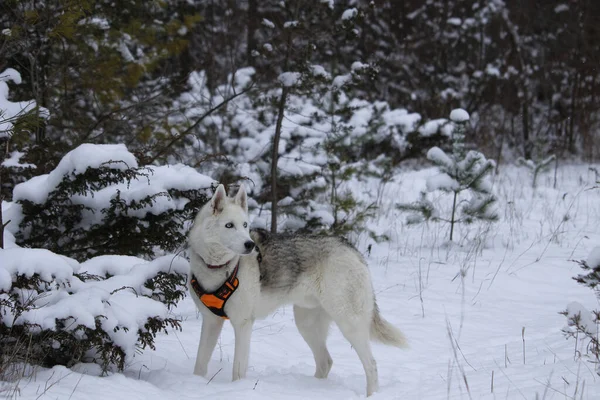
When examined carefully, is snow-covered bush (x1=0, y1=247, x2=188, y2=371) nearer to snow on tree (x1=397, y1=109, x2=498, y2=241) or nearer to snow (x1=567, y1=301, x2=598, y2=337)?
snow (x1=567, y1=301, x2=598, y2=337)

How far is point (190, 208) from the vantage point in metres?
4.93

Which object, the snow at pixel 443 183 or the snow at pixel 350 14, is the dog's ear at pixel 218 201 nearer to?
the snow at pixel 350 14

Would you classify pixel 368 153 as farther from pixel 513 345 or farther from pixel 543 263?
pixel 513 345

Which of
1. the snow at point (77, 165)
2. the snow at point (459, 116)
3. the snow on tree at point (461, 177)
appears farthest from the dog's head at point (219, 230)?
the snow at point (459, 116)

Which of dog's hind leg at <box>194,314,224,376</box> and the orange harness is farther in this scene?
dog's hind leg at <box>194,314,224,376</box>

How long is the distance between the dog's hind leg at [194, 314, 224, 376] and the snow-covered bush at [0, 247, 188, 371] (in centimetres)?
47

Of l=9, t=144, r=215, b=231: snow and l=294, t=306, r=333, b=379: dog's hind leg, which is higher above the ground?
l=9, t=144, r=215, b=231: snow

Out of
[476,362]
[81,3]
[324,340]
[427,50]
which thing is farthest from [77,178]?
[427,50]

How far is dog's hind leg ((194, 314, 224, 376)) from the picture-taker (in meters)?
4.41

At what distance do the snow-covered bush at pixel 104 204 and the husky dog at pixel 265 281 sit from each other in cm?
48

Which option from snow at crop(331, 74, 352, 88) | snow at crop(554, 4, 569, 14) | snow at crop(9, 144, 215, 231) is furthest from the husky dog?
snow at crop(554, 4, 569, 14)

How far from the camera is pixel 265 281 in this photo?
448 centimetres

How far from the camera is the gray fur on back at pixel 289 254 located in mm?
4500

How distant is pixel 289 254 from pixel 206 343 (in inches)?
36.5
